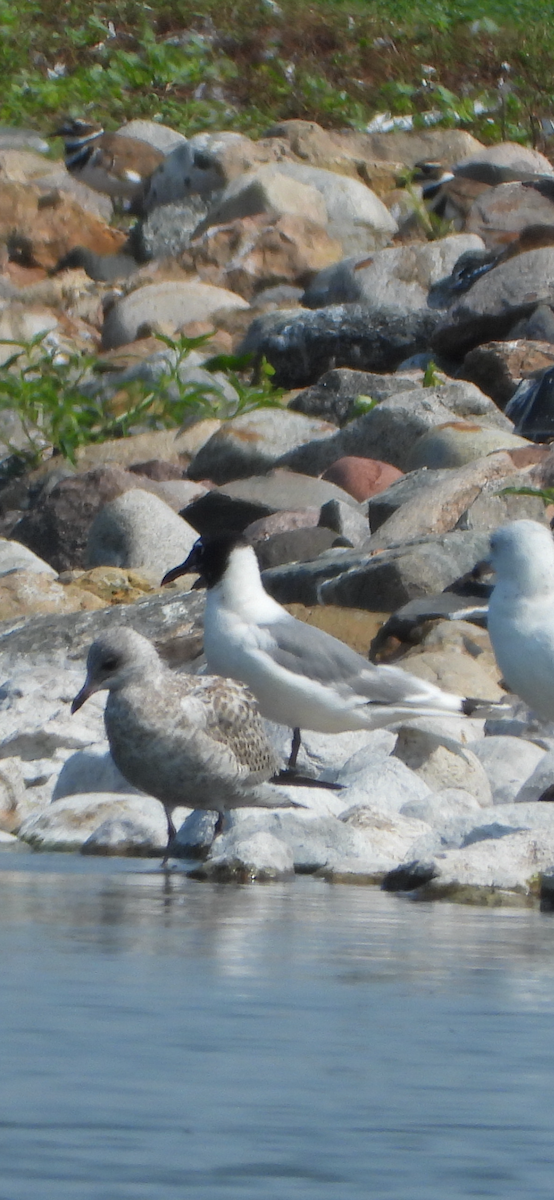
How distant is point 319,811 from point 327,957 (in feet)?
6.91

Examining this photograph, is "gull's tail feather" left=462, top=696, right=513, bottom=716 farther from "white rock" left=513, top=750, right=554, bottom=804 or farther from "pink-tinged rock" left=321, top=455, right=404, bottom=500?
"pink-tinged rock" left=321, top=455, right=404, bottom=500

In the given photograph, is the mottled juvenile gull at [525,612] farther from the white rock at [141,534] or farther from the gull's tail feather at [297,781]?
the white rock at [141,534]

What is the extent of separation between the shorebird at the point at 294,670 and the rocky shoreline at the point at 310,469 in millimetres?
136

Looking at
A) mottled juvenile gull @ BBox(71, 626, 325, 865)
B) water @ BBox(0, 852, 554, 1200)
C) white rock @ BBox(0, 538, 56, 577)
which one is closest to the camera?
water @ BBox(0, 852, 554, 1200)

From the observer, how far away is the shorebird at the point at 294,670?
725 cm

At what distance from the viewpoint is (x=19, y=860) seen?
5.92 m

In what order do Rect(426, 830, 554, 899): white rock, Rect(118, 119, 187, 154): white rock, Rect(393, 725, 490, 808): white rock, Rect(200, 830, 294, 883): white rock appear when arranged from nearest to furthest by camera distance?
Rect(426, 830, 554, 899): white rock < Rect(200, 830, 294, 883): white rock < Rect(393, 725, 490, 808): white rock < Rect(118, 119, 187, 154): white rock

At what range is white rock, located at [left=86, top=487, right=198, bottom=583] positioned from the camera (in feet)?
37.2

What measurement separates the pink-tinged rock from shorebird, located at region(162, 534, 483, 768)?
4.68 meters

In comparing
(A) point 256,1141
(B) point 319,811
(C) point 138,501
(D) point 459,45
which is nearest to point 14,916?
(B) point 319,811

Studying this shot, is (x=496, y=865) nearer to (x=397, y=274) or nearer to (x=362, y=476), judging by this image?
(x=362, y=476)

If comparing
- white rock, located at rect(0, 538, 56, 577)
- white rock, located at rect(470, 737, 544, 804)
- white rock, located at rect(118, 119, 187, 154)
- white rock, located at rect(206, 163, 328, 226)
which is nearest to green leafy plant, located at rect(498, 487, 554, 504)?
white rock, located at rect(0, 538, 56, 577)

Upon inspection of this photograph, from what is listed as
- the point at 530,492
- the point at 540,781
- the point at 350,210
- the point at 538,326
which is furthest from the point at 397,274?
the point at 540,781

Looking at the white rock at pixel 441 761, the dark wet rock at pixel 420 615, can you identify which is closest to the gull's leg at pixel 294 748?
the white rock at pixel 441 761
